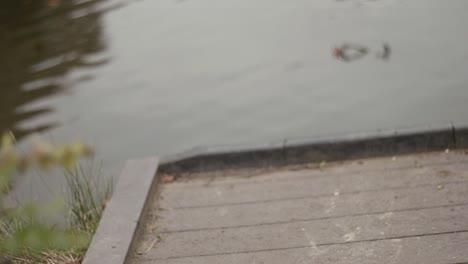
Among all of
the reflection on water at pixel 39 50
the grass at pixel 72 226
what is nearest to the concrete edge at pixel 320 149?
the grass at pixel 72 226

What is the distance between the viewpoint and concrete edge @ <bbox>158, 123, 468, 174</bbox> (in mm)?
4012

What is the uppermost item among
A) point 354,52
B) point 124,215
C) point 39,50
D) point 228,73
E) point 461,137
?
point 124,215

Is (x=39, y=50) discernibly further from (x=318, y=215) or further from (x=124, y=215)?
(x=318, y=215)

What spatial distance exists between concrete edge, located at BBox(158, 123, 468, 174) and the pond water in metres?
2.06

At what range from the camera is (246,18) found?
396 inches

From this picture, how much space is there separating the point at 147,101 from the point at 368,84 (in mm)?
2205

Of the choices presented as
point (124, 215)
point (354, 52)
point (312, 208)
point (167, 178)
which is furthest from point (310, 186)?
point (354, 52)

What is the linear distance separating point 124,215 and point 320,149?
116 centimetres

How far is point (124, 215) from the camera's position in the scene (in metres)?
3.56

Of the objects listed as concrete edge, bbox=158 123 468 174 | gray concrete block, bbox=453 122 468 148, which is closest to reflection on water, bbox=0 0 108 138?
concrete edge, bbox=158 123 468 174

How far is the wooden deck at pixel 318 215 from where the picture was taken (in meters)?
A: 3.15

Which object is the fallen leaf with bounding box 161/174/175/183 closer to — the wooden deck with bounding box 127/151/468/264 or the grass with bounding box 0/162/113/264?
the wooden deck with bounding box 127/151/468/264

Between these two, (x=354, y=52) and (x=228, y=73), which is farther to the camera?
(x=354, y=52)

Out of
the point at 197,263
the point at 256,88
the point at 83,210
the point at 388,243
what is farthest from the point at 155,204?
the point at 256,88
